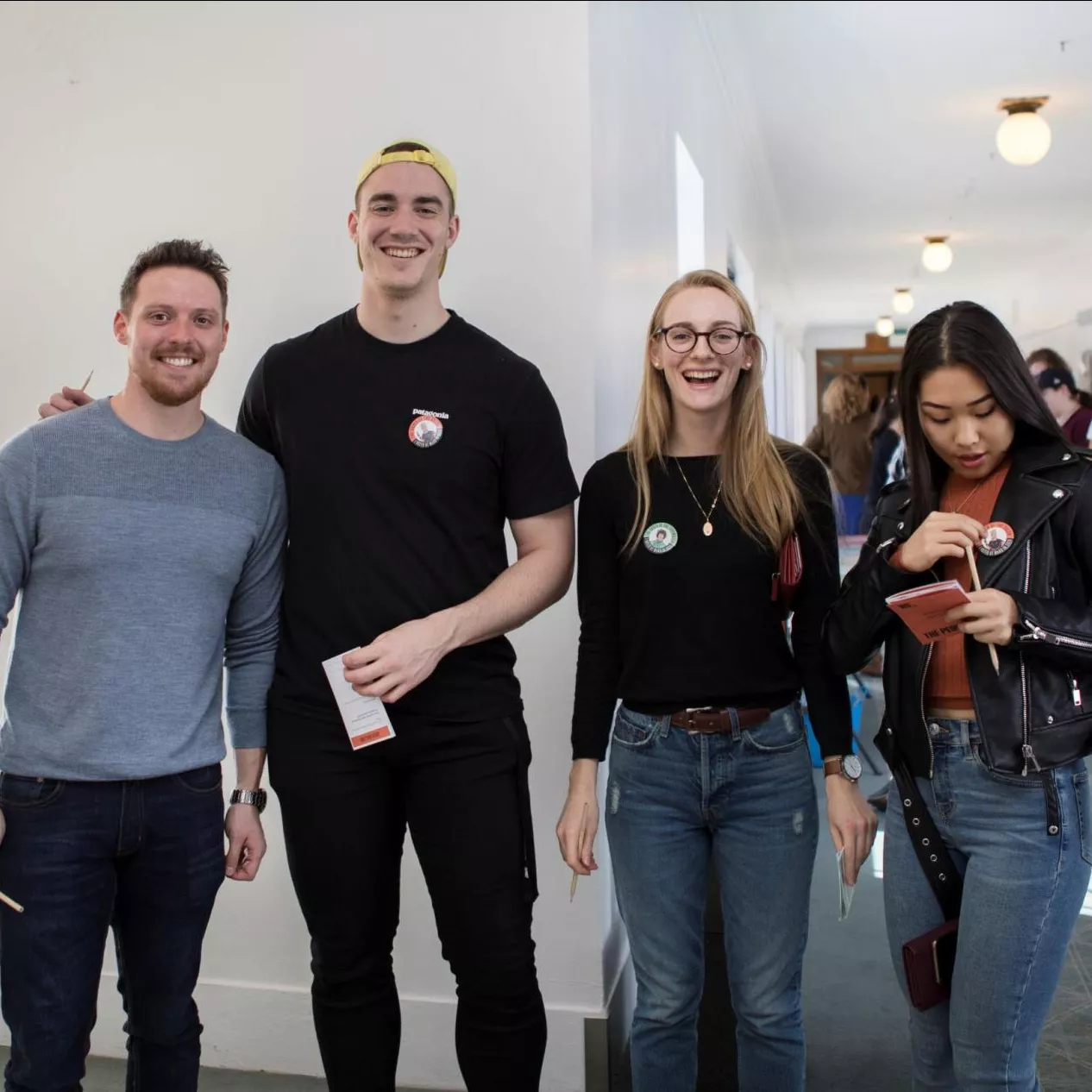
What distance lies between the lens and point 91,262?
8.05ft

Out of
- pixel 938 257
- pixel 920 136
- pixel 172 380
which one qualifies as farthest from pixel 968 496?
pixel 938 257

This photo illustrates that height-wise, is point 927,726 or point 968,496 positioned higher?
point 968,496

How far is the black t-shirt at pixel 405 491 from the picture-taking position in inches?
64.0

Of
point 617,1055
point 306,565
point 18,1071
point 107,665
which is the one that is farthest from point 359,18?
point 617,1055

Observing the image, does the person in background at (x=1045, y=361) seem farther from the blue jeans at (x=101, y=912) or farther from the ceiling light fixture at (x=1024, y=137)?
the blue jeans at (x=101, y=912)

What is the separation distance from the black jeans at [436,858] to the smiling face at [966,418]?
0.74 meters

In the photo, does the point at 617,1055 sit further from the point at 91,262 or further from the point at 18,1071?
the point at 91,262

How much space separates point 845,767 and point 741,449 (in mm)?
483

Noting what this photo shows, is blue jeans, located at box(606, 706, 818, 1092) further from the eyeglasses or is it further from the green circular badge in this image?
the eyeglasses

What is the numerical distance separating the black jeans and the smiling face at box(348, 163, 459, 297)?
663mm

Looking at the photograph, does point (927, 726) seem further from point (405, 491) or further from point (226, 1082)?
point (226, 1082)

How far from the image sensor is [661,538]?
1.62m

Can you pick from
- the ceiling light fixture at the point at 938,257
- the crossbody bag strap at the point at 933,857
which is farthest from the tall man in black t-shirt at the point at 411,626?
the ceiling light fixture at the point at 938,257

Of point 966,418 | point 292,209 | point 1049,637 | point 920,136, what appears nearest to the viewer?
point 1049,637
